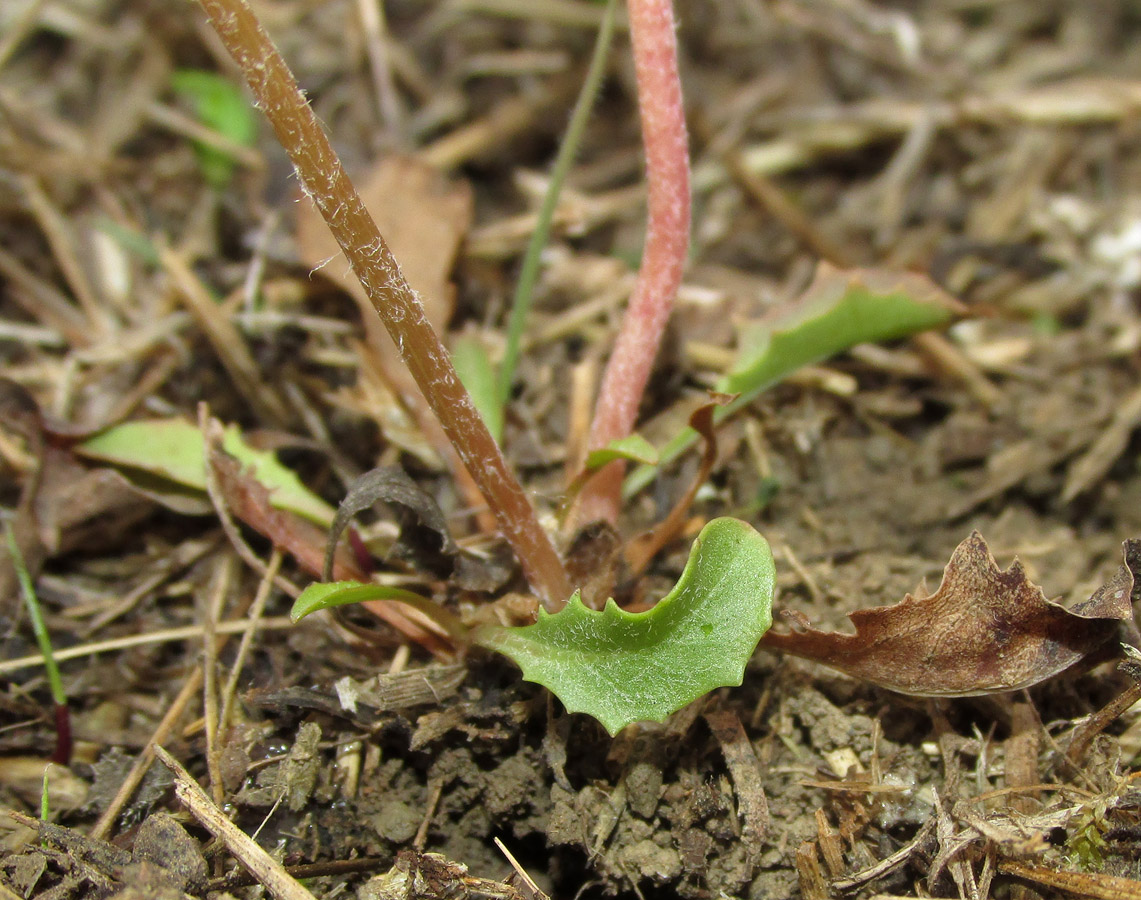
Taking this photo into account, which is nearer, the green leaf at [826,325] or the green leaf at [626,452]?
the green leaf at [626,452]

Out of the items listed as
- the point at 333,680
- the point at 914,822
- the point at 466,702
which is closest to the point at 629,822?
the point at 466,702

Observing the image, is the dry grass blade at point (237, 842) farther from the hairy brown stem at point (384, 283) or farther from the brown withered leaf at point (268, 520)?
the hairy brown stem at point (384, 283)

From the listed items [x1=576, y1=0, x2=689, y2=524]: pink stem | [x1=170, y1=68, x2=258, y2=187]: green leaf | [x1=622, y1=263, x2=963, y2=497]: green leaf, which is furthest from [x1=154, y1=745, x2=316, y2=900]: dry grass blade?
[x1=170, y1=68, x2=258, y2=187]: green leaf

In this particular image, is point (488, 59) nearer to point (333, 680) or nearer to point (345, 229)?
point (345, 229)

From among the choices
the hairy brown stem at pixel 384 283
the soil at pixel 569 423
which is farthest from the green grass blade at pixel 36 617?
the hairy brown stem at pixel 384 283

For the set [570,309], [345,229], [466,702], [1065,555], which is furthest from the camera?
[570,309]

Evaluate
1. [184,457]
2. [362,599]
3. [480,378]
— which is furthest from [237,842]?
[480,378]

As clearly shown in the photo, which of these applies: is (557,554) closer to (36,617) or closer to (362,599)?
(362,599)
